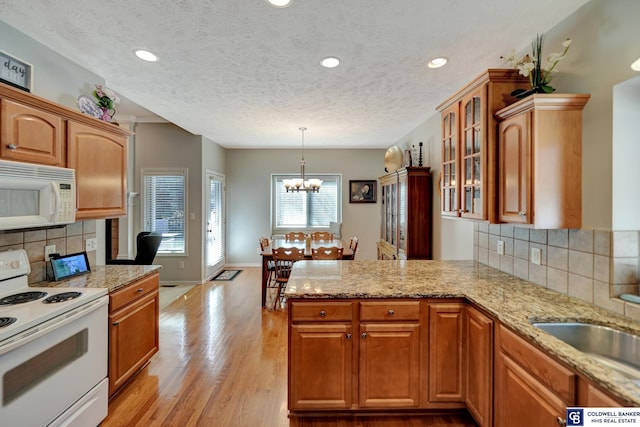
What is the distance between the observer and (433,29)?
6.62ft

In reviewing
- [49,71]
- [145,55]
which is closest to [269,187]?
[145,55]

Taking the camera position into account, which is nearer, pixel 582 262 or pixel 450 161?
pixel 582 262

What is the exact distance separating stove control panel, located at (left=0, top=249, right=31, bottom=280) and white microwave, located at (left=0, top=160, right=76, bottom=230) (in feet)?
1.11

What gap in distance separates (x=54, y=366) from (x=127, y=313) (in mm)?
634

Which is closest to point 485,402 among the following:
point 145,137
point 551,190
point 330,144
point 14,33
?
point 551,190

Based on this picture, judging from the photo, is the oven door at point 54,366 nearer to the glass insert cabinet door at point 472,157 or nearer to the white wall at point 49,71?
the white wall at point 49,71

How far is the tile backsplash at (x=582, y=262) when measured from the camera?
1542mm

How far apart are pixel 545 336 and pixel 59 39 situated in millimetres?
3490

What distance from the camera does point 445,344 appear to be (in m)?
1.92

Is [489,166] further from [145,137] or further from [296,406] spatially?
[145,137]

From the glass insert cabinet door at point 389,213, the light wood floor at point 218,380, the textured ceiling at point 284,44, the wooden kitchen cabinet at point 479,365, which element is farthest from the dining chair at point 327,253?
the wooden kitchen cabinet at point 479,365

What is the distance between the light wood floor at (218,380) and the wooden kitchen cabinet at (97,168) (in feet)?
4.64

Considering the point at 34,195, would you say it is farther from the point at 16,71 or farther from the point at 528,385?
the point at 528,385

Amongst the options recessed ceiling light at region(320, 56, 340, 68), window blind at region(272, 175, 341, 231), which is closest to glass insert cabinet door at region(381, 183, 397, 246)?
window blind at region(272, 175, 341, 231)
